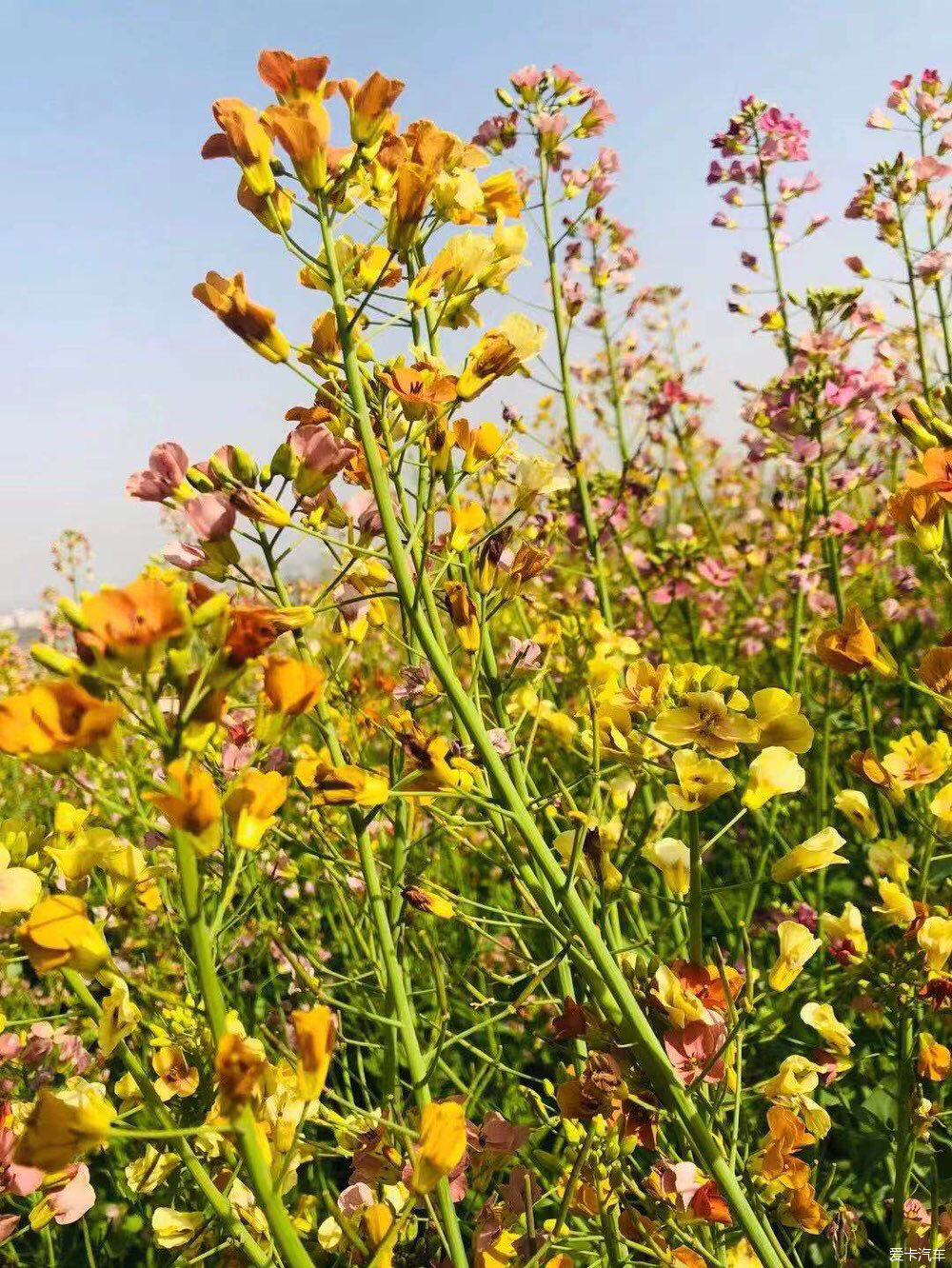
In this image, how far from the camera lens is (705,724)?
32.2 inches

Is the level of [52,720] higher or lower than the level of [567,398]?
lower

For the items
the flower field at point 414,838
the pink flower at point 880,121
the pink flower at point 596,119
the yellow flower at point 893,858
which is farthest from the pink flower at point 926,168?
the yellow flower at point 893,858

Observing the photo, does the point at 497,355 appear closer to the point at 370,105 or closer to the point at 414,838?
the point at 370,105

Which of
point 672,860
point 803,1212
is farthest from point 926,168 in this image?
point 803,1212

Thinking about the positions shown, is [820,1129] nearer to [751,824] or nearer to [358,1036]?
[358,1036]

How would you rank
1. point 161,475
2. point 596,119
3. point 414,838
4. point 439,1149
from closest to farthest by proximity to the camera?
1. point 439,1149
2. point 161,475
3. point 414,838
4. point 596,119

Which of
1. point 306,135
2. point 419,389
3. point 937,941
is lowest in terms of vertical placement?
point 937,941

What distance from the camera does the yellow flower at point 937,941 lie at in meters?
0.95

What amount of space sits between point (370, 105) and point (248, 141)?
14cm

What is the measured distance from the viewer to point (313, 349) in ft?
3.10

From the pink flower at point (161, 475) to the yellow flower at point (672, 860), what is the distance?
644 millimetres

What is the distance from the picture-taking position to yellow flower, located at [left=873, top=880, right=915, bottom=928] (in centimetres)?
99

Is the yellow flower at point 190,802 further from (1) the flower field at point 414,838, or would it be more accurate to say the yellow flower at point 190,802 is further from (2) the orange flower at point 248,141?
(2) the orange flower at point 248,141

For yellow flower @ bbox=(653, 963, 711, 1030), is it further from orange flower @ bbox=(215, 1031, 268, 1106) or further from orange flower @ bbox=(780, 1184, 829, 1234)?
orange flower @ bbox=(215, 1031, 268, 1106)
